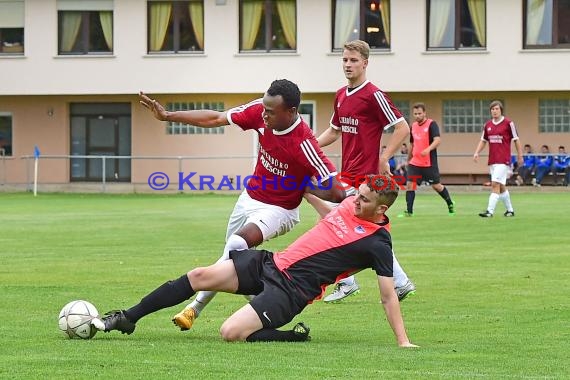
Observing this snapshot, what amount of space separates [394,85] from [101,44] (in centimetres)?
1219

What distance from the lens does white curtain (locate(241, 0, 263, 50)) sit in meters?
52.9

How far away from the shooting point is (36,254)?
62.0ft

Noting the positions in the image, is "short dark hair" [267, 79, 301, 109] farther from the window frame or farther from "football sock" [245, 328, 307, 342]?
the window frame

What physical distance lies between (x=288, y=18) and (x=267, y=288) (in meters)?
43.2

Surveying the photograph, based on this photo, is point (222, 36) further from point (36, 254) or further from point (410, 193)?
point (36, 254)

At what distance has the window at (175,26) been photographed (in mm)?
53375

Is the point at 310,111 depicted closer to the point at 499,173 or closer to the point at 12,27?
the point at 12,27

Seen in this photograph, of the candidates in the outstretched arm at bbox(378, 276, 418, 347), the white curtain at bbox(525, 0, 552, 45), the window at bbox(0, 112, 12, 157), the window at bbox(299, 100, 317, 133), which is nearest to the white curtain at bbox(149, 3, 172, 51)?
the window at bbox(299, 100, 317, 133)

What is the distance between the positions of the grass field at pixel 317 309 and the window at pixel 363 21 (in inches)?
1025

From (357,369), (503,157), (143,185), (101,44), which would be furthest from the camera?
(101,44)

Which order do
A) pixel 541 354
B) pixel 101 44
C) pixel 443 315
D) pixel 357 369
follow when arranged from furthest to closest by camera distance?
pixel 101 44, pixel 443 315, pixel 541 354, pixel 357 369

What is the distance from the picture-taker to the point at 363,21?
52.1m

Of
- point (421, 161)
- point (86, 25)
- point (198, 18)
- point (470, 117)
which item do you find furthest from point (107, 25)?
point (421, 161)

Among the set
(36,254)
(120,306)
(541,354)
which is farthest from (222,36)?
(541,354)
